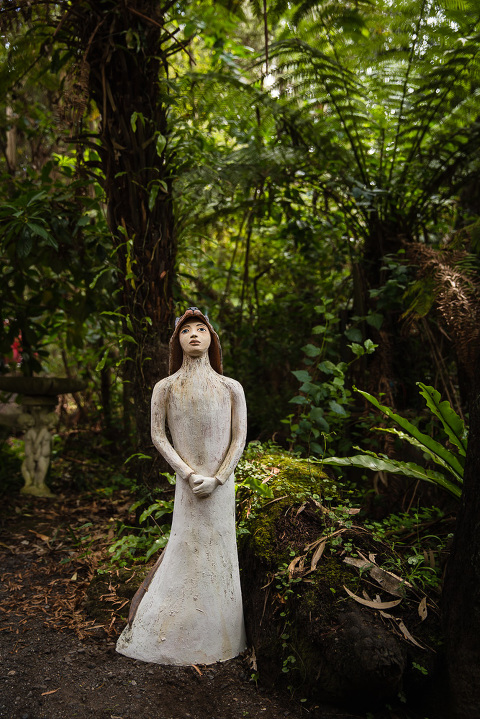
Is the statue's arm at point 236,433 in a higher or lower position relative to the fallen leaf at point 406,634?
higher

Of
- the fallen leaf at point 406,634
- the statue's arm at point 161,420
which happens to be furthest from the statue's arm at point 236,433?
the fallen leaf at point 406,634

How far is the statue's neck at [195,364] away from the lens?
252cm

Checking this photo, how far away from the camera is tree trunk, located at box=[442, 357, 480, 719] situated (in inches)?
71.6

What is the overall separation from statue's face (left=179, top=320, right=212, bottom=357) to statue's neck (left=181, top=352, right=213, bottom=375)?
3 centimetres

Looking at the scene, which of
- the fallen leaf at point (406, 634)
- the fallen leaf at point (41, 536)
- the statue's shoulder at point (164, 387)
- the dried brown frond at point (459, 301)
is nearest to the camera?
the fallen leaf at point (406, 634)

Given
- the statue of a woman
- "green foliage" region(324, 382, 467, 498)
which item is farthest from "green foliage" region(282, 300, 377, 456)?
the statue of a woman

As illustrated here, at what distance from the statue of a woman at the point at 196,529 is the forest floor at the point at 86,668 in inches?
4.3

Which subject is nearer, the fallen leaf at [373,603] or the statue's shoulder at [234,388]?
the fallen leaf at [373,603]

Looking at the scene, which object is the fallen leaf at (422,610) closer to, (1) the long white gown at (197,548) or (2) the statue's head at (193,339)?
(1) the long white gown at (197,548)

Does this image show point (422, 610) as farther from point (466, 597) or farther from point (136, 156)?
point (136, 156)

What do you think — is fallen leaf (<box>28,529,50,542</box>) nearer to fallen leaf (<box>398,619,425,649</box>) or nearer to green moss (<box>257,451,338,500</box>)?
green moss (<box>257,451,338,500</box>)

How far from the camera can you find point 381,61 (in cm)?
423

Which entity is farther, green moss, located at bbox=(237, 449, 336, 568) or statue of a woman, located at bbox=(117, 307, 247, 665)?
green moss, located at bbox=(237, 449, 336, 568)

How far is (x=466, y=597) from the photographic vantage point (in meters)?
1.87
